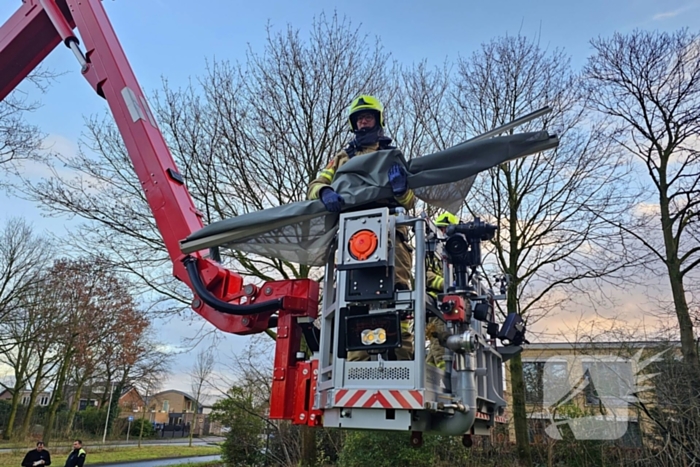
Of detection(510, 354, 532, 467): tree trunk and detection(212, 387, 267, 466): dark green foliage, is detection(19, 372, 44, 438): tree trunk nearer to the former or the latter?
detection(212, 387, 267, 466): dark green foliage

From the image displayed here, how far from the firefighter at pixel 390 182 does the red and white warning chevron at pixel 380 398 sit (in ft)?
1.60

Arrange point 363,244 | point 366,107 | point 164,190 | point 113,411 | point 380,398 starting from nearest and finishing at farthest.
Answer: point 380,398, point 363,244, point 366,107, point 164,190, point 113,411

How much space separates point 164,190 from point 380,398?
3.09 meters

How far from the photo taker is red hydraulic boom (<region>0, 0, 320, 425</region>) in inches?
147

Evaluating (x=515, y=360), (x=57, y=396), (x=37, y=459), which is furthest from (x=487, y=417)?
(x=57, y=396)

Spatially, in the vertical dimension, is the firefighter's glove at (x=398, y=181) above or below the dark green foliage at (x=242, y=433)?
above

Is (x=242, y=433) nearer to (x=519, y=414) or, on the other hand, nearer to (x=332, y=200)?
(x=519, y=414)

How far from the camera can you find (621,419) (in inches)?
395

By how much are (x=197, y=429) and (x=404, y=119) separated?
48.8 meters

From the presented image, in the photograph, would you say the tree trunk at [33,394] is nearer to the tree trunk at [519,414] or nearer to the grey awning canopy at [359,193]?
the tree trunk at [519,414]

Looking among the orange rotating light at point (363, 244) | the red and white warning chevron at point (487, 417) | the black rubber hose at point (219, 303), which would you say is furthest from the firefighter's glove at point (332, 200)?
the red and white warning chevron at point (487, 417)

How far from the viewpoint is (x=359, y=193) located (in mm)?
3488
